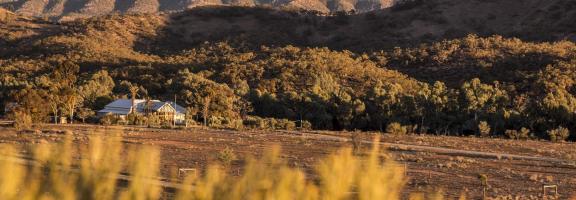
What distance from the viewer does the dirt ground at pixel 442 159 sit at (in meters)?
23.2

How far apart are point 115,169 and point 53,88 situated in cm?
5718

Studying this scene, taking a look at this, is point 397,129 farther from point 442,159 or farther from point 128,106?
point 442,159

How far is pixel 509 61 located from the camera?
8581 centimetres

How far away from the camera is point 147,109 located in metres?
63.4

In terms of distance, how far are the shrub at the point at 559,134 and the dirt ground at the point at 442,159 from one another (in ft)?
20.8

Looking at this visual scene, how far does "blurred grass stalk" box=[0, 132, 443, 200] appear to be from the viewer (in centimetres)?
347

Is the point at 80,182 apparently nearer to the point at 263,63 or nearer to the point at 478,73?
the point at 478,73

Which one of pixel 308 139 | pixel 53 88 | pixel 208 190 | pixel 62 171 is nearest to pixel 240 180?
pixel 208 190

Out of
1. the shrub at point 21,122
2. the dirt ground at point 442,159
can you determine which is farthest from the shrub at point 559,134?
the shrub at point 21,122

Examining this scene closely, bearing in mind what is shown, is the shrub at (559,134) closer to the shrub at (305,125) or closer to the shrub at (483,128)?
the shrub at (483,128)

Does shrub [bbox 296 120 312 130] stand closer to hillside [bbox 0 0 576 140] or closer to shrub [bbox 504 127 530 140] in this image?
hillside [bbox 0 0 576 140]

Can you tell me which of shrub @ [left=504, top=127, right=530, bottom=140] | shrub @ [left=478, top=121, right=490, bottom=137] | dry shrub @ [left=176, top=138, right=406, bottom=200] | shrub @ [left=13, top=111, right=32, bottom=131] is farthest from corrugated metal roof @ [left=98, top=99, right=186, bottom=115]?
dry shrub @ [left=176, top=138, right=406, bottom=200]

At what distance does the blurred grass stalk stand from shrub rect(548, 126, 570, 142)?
170ft

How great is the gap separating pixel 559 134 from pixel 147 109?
3272 centimetres
